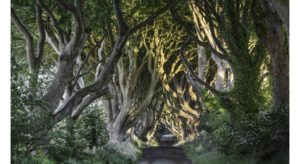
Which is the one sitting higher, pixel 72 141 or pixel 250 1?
pixel 250 1

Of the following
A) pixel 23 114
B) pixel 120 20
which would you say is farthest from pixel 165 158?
pixel 23 114

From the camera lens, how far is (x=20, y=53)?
2109 centimetres

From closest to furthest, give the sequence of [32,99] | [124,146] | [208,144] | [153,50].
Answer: [32,99] < [208,144] < [124,146] < [153,50]

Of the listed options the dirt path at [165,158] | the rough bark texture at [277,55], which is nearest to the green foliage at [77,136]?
the dirt path at [165,158]

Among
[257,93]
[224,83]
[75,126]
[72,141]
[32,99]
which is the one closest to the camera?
[32,99]

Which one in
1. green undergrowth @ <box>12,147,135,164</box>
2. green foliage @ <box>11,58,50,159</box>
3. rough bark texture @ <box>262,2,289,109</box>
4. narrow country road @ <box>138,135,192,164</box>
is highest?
rough bark texture @ <box>262,2,289,109</box>

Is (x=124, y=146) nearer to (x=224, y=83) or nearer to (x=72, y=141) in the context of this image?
(x=224, y=83)

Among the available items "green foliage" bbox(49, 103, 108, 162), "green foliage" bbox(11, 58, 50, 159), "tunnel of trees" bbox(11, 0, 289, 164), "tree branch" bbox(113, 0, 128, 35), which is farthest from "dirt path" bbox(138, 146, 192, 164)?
"green foliage" bbox(11, 58, 50, 159)

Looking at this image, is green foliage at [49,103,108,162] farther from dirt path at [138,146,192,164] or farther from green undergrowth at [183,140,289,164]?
dirt path at [138,146,192,164]

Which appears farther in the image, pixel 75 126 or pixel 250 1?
pixel 250 1

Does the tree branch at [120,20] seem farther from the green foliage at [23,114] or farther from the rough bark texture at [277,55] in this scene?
the rough bark texture at [277,55]

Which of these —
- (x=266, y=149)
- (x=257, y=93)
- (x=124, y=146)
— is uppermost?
(x=257, y=93)
